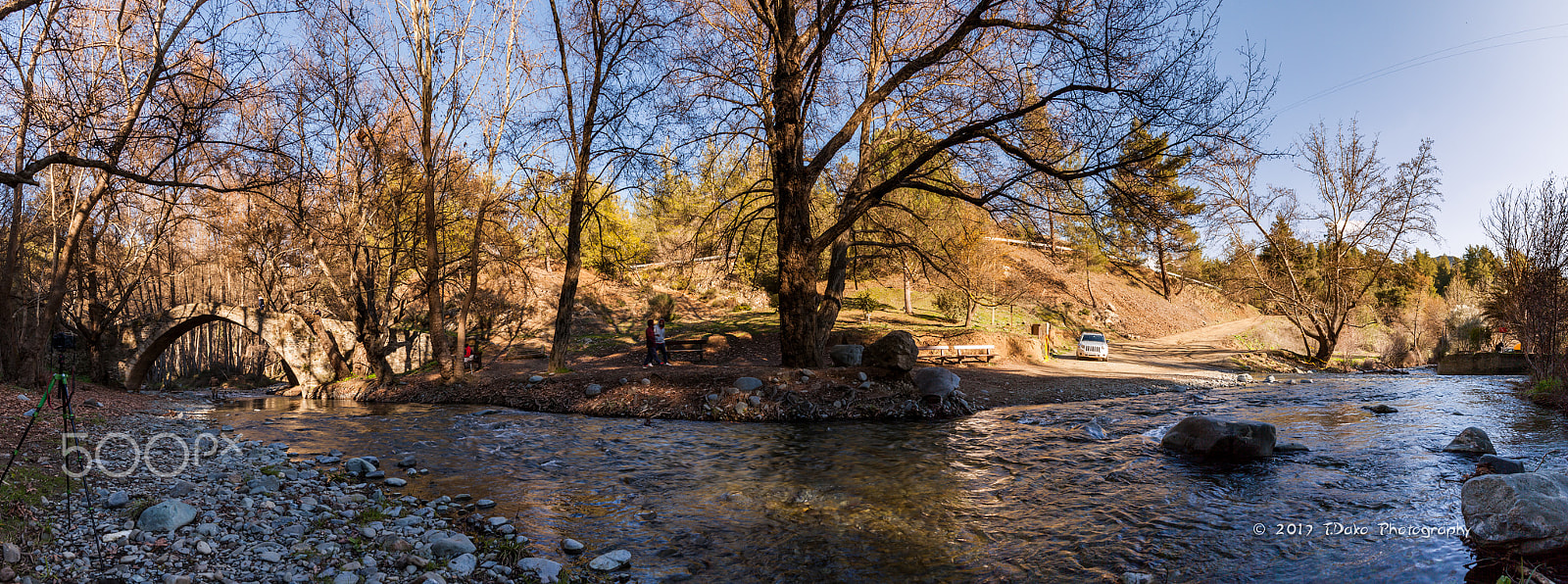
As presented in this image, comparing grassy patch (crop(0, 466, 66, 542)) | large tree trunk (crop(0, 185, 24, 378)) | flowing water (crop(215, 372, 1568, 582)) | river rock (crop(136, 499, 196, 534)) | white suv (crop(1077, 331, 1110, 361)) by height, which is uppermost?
large tree trunk (crop(0, 185, 24, 378))

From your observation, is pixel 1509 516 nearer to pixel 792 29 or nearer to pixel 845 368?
pixel 845 368

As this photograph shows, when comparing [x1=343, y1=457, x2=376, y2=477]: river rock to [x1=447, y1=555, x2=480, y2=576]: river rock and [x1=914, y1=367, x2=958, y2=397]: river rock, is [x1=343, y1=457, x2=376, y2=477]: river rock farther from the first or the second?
[x1=914, y1=367, x2=958, y2=397]: river rock

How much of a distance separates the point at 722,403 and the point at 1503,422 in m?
13.0

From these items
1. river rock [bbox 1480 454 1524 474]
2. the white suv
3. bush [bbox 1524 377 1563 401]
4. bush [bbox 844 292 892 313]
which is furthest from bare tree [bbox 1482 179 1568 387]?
bush [bbox 844 292 892 313]

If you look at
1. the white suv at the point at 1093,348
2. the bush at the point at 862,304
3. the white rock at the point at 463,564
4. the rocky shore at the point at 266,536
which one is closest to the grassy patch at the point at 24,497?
the rocky shore at the point at 266,536

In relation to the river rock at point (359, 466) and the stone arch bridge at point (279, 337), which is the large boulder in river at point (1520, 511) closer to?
the river rock at point (359, 466)

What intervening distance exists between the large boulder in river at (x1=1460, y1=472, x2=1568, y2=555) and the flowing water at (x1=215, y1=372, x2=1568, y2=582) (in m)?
0.23

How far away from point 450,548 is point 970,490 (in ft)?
16.8

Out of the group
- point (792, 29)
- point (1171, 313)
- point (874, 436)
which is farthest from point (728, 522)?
point (1171, 313)

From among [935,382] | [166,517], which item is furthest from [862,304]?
[166,517]

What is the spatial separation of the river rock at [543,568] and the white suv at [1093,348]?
88.7ft

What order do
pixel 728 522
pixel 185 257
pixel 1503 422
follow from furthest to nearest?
pixel 185 257 < pixel 1503 422 < pixel 728 522

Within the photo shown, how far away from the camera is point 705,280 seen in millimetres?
40000

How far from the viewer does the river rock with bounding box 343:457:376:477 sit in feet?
26.5
